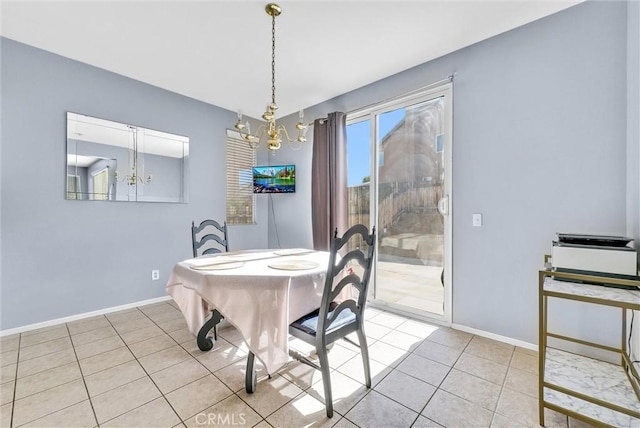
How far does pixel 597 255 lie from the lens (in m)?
1.37

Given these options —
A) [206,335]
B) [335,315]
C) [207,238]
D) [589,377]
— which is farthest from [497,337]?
[207,238]

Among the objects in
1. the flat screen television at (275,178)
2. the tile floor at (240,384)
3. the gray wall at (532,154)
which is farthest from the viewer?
the flat screen television at (275,178)

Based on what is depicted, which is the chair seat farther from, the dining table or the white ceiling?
the white ceiling

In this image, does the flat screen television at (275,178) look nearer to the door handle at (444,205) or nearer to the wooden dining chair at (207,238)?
the wooden dining chair at (207,238)

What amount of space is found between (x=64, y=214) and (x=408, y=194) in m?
3.52

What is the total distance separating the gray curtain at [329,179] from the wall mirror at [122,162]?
1.72 meters

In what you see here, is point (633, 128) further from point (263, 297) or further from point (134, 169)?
point (134, 169)

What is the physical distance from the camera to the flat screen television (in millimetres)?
4023

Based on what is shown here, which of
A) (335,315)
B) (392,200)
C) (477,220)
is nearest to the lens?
(335,315)

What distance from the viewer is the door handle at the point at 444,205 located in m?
2.53

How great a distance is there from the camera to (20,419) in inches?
55.3

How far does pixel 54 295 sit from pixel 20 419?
5.12 feet

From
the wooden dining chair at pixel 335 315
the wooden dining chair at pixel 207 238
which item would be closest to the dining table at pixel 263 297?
the wooden dining chair at pixel 335 315

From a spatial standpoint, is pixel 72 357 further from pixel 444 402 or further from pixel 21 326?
pixel 444 402
